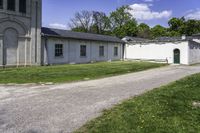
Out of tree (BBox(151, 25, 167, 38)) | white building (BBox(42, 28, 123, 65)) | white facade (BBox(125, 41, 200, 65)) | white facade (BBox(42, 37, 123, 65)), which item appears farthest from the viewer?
tree (BBox(151, 25, 167, 38))

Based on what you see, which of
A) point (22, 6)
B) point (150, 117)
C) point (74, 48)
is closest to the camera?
point (150, 117)

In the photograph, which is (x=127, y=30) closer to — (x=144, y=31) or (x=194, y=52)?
(x=144, y=31)

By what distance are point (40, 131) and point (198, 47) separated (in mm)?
36565

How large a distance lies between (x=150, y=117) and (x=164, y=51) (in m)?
30.3

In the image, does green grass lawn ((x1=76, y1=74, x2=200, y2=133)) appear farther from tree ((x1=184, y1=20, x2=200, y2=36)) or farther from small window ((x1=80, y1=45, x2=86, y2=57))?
tree ((x1=184, y1=20, x2=200, y2=36))

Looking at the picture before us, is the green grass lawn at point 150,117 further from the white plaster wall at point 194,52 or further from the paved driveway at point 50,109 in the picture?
the white plaster wall at point 194,52

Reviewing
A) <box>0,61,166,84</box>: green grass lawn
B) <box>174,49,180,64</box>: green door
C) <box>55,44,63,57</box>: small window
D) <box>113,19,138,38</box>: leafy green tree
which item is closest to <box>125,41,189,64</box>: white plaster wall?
<box>174,49,180,64</box>: green door

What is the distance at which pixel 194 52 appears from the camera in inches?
1393

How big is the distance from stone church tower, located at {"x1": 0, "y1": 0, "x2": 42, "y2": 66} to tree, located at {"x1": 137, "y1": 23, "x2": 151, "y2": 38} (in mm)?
46863

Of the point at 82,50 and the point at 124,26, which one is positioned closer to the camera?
the point at 82,50

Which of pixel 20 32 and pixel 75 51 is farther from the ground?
pixel 20 32

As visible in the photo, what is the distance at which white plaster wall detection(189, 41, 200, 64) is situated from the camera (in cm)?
3370

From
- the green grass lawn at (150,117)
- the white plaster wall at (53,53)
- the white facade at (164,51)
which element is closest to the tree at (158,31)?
the white facade at (164,51)

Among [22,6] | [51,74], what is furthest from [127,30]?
[51,74]
